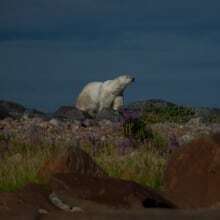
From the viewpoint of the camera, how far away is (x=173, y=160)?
886 centimetres

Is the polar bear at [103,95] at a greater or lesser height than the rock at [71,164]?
lesser

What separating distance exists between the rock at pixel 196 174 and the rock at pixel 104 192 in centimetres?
118

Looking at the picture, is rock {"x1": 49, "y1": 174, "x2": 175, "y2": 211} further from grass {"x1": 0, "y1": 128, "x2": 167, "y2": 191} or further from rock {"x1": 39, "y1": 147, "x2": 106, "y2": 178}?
grass {"x1": 0, "y1": 128, "x2": 167, "y2": 191}

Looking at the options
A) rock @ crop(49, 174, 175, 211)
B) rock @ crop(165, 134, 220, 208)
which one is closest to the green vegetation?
rock @ crop(165, 134, 220, 208)

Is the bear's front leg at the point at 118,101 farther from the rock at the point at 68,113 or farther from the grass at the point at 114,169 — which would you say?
the grass at the point at 114,169

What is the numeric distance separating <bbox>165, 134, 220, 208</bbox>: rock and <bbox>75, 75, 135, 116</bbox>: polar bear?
20.7 m

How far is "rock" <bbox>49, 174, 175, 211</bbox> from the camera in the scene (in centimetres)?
668

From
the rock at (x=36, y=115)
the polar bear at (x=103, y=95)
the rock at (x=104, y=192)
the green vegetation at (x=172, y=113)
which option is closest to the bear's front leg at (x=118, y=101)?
the polar bear at (x=103, y=95)

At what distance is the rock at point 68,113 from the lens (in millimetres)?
25106

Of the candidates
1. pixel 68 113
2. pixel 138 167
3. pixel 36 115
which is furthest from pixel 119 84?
pixel 138 167

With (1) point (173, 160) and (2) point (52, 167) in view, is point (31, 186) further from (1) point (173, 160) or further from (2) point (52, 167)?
(1) point (173, 160)

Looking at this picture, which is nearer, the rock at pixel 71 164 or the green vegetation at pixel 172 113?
the rock at pixel 71 164

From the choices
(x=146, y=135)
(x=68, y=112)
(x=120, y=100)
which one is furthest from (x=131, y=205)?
(x=120, y=100)

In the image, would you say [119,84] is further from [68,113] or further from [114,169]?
[114,169]
